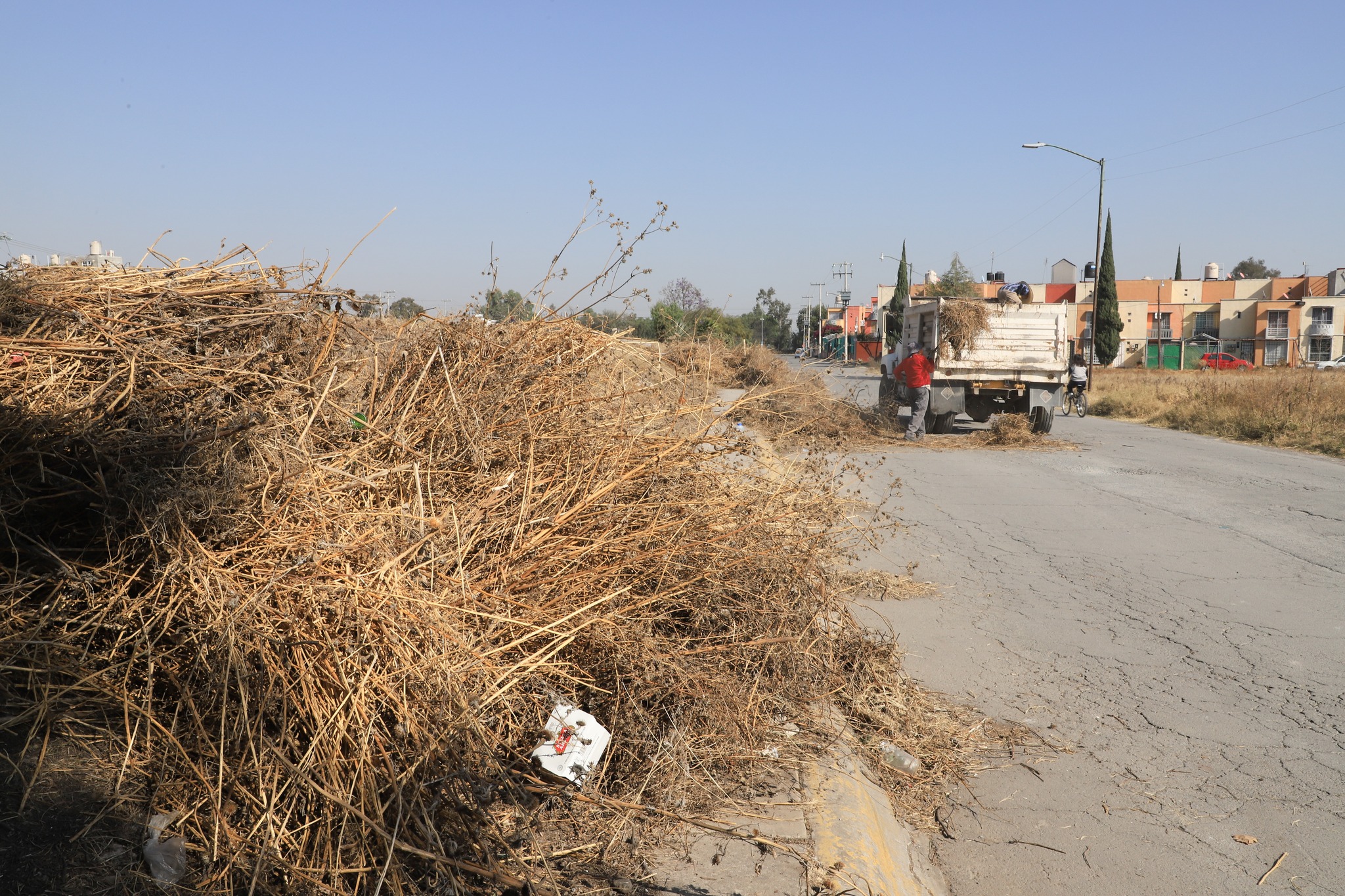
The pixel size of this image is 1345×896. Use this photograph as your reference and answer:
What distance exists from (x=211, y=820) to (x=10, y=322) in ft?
7.33

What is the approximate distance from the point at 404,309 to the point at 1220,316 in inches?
3486

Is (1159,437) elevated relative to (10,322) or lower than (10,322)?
lower

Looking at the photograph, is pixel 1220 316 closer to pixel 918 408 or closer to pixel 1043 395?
pixel 1043 395

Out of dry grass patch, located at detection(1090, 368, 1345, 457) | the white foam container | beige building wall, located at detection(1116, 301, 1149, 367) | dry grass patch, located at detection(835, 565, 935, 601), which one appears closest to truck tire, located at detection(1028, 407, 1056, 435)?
dry grass patch, located at detection(1090, 368, 1345, 457)

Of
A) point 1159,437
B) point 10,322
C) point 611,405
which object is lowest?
point 1159,437

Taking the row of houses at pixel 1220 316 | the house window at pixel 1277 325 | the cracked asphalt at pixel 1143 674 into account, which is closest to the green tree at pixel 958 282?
the row of houses at pixel 1220 316

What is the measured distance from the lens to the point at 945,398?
56.4ft

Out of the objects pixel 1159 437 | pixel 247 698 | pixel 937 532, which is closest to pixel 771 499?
pixel 247 698

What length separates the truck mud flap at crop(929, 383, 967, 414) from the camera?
17125mm

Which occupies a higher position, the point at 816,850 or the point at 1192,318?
the point at 1192,318

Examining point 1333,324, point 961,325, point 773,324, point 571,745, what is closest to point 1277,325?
point 1333,324

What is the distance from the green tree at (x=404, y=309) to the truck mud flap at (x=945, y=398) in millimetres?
13416

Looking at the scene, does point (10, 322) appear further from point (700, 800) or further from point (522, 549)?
point (700, 800)

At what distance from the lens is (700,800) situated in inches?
130
